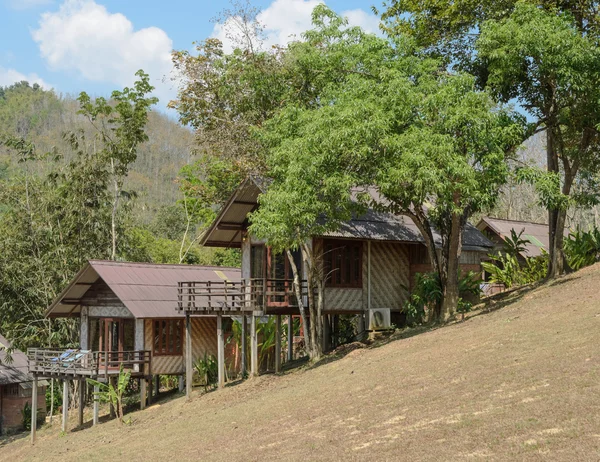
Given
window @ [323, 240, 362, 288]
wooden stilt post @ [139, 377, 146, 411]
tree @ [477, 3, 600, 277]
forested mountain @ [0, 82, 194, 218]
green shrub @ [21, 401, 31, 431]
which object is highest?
forested mountain @ [0, 82, 194, 218]

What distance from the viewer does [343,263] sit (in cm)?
2845

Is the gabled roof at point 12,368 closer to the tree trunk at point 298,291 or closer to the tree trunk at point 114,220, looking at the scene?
the tree trunk at point 114,220

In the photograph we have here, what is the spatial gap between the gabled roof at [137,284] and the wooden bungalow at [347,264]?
941 millimetres

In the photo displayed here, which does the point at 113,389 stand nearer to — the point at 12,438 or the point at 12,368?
the point at 12,438

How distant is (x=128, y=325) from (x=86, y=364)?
296 cm

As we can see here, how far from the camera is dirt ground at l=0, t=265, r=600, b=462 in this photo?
12062 mm

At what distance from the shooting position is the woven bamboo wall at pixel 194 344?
29.9m

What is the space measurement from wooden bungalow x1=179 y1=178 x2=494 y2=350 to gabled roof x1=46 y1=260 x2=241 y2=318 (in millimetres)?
941

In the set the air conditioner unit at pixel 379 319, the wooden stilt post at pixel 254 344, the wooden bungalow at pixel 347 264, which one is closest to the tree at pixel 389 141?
the wooden bungalow at pixel 347 264

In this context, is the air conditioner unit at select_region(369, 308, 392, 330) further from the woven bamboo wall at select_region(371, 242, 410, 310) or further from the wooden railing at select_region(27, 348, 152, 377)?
the wooden railing at select_region(27, 348, 152, 377)

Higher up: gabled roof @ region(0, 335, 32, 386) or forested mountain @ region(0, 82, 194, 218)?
forested mountain @ region(0, 82, 194, 218)

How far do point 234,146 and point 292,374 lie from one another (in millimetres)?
8804

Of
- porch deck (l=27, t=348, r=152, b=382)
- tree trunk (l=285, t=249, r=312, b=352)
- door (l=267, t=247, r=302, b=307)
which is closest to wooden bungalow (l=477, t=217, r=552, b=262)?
door (l=267, t=247, r=302, b=307)

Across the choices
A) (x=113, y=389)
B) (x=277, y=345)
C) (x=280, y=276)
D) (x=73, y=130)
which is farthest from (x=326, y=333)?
(x=73, y=130)
